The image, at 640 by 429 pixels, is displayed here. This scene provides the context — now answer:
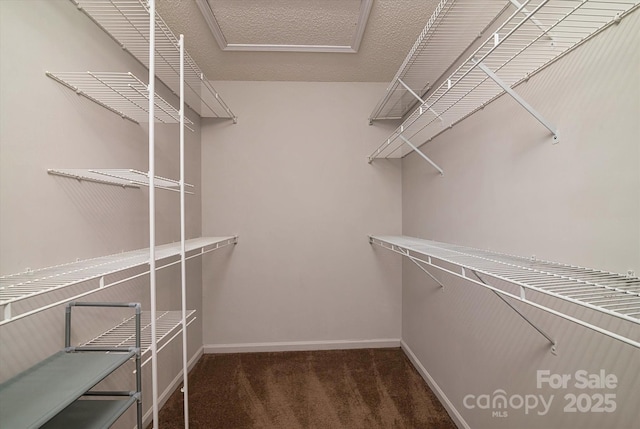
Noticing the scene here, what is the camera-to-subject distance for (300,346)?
2.48 meters

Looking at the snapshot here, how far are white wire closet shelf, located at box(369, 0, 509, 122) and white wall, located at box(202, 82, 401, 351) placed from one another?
1.85 feet

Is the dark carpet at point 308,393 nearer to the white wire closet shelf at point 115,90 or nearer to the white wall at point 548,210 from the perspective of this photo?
the white wall at point 548,210

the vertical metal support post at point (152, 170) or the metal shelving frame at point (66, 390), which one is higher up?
the vertical metal support post at point (152, 170)

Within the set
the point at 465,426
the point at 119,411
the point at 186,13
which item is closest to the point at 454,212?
the point at 465,426

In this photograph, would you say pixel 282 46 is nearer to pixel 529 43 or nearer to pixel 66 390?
pixel 529 43

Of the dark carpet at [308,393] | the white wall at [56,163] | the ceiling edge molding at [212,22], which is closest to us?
the white wall at [56,163]

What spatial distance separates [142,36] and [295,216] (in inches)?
61.1

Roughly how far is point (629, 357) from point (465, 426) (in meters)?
1.06

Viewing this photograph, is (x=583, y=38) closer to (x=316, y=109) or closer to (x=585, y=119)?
(x=585, y=119)

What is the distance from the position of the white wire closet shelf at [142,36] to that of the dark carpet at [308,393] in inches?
77.2

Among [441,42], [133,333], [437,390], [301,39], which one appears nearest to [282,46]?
[301,39]

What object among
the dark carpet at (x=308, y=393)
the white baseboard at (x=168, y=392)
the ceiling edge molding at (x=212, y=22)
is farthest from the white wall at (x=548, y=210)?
the white baseboard at (x=168, y=392)

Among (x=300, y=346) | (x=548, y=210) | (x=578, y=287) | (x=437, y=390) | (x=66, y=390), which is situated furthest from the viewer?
(x=300, y=346)

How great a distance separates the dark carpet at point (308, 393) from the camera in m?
1.67
